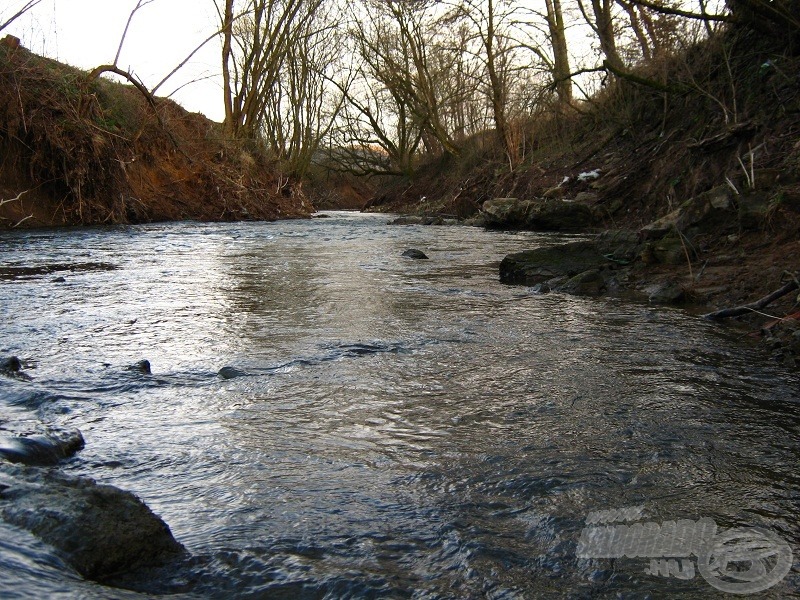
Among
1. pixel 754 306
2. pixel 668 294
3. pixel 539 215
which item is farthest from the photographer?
pixel 539 215

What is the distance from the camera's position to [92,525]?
1.67 metres

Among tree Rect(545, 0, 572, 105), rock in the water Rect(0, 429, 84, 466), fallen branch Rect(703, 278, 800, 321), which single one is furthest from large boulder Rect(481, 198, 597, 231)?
rock in the water Rect(0, 429, 84, 466)

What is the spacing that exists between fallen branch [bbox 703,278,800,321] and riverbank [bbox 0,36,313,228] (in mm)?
11197

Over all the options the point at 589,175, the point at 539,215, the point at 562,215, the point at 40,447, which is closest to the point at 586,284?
the point at 40,447

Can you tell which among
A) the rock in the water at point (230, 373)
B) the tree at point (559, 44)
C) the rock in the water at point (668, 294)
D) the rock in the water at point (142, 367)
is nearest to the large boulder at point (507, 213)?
the tree at point (559, 44)

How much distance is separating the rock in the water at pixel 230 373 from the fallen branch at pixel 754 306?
308cm

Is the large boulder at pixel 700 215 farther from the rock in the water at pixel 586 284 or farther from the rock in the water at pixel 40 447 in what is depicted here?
the rock in the water at pixel 40 447

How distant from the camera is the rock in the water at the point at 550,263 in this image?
6914 millimetres

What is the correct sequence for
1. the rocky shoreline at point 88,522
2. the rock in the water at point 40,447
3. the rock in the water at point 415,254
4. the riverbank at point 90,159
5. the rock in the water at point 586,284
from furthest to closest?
the riverbank at point 90,159
the rock in the water at point 415,254
the rock in the water at point 586,284
the rock in the water at point 40,447
the rocky shoreline at point 88,522

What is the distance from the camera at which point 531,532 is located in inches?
76.1

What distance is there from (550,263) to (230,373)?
177 inches

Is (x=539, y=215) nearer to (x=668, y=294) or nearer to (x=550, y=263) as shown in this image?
(x=550, y=263)

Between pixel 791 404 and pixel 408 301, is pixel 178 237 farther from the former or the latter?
pixel 791 404

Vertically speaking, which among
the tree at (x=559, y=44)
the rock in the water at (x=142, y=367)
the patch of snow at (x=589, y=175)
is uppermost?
the tree at (x=559, y=44)
